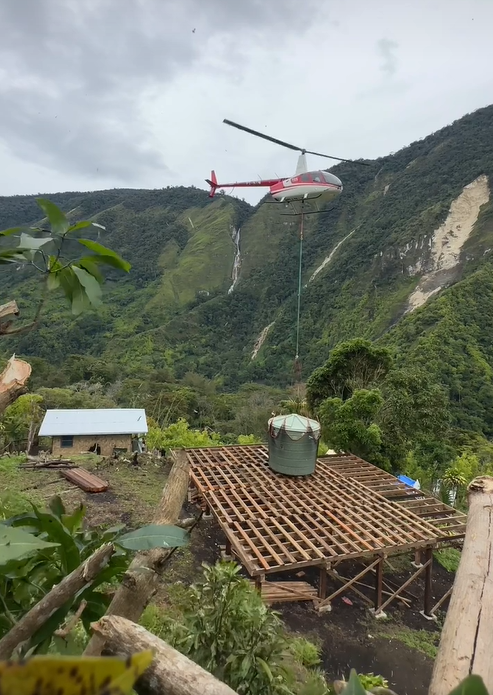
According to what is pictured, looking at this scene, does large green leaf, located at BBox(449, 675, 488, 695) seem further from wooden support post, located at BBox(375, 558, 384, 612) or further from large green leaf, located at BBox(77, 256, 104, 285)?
wooden support post, located at BBox(375, 558, 384, 612)

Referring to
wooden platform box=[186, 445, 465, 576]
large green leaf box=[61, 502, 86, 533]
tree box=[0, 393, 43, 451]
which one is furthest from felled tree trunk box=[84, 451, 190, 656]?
tree box=[0, 393, 43, 451]

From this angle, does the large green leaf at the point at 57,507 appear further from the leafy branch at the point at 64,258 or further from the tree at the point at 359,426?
the tree at the point at 359,426

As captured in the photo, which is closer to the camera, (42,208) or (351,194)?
(42,208)

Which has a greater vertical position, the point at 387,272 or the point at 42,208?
the point at 387,272

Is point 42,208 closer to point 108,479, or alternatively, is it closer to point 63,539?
point 63,539

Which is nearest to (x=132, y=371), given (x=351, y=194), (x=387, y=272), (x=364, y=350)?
(x=364, y=350)

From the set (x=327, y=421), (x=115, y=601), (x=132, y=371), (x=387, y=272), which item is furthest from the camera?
(x=387, y=272)

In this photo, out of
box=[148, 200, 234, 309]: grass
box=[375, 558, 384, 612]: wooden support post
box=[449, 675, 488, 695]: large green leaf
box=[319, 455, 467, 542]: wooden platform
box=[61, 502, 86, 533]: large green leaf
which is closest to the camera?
box=[449, 675, 488, 695]: large green leaf
